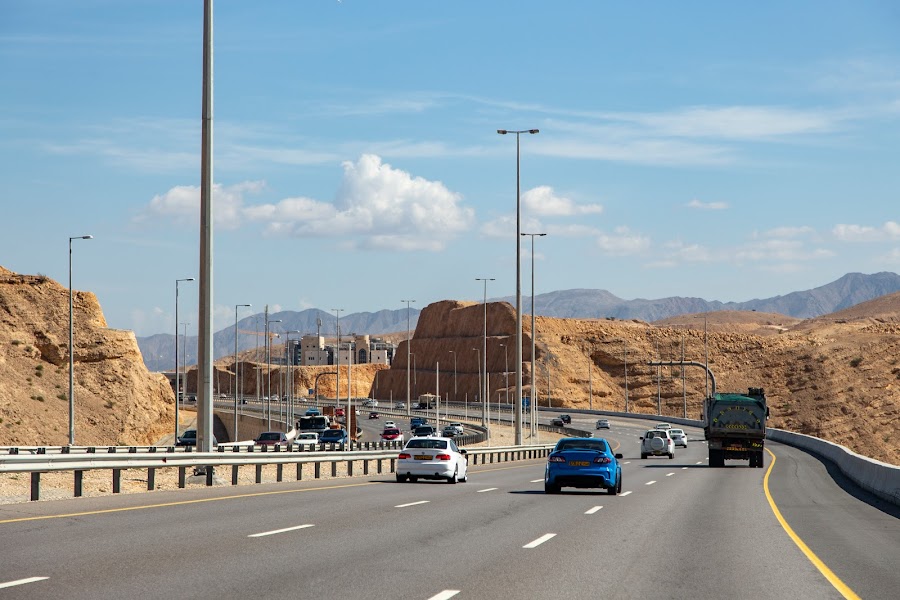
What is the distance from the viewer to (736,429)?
48.8 metres

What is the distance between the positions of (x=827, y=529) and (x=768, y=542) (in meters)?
3.31

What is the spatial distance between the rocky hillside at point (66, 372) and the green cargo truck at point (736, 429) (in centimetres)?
4030

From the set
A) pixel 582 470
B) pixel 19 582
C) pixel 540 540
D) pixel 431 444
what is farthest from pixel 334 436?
pixel 19 582

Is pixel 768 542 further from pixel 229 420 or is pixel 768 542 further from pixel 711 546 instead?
pixel 229 420

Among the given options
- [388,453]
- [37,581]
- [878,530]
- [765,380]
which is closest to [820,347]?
[765,380]

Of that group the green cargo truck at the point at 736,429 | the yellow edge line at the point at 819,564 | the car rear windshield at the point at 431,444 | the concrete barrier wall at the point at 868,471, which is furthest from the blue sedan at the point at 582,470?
the green cargo truck at the point at 736,429

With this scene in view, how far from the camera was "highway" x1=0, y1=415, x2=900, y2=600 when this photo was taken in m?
10.8

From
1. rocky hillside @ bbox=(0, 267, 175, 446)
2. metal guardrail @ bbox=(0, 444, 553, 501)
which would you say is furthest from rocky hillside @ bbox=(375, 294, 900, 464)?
metal guardrail @ bbox=(0, 444, 553, 501)

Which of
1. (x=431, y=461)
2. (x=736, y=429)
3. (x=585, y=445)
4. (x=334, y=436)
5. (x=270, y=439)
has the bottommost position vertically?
(x=334, y=436)

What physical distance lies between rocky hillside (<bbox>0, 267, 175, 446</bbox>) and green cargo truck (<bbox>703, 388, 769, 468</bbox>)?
1586 inches

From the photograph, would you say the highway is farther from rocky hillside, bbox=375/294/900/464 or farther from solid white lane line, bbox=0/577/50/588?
rocky hillside, bbox=375/294/900/464

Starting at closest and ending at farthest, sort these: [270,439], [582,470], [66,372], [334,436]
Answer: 1. [582,470]
2. [270,439]
3. [334,436]
4. [66,372]

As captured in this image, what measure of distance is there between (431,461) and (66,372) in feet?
184

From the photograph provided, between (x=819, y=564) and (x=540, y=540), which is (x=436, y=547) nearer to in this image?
(x=540, y=540)
